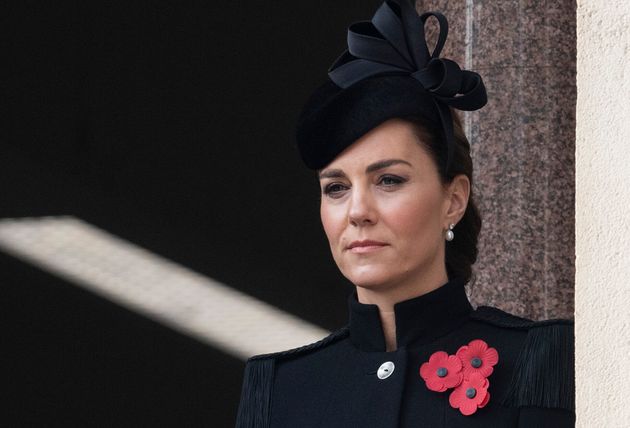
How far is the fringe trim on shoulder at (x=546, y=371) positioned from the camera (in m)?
2.35

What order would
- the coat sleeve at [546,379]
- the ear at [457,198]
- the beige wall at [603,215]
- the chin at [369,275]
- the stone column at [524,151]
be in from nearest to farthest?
the beige wall at [603,215], the coat sleeve at [546,379], the chin at [369,275], the ear at [457,198], the stone column at [524,151]

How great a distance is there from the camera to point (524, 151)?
357cm

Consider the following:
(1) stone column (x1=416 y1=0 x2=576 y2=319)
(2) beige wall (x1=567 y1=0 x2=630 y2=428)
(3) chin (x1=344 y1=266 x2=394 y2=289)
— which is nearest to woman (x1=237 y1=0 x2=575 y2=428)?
(3) chin (x1=344 y1=266 x2=394 y2=289)

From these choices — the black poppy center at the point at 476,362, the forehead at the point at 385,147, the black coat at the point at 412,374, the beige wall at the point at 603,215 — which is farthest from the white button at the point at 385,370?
the beige wall at the point at 603,215

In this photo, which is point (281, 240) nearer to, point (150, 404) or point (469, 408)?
point (150, 404)

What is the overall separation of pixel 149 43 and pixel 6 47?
33.2 inches

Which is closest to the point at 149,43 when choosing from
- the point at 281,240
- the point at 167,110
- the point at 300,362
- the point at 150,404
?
the point at 167,110

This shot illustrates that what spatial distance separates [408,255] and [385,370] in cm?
24

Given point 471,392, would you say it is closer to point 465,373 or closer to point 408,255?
point 465,373

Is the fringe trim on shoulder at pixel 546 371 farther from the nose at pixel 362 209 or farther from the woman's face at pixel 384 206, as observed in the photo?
the nose at pixel 362 209

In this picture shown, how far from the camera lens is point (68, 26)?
775 centimetres

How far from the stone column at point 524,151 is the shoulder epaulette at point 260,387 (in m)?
0.91

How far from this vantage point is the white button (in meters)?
2.52

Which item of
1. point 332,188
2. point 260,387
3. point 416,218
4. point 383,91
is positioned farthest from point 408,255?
point 260,387
